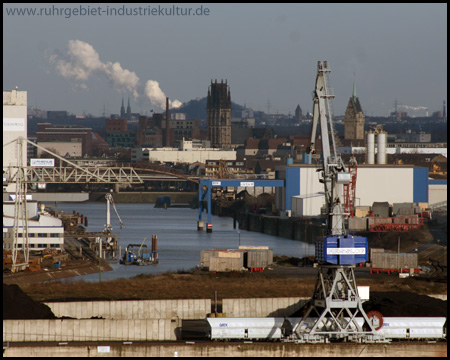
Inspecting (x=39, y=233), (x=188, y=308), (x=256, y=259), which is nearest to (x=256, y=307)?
(x=188, y=308)

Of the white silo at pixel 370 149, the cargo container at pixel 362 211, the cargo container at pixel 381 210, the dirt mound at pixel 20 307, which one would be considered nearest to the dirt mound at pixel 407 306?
the dirt mound at pixel 20 307

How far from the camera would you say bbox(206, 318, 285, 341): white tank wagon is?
31.4 metres

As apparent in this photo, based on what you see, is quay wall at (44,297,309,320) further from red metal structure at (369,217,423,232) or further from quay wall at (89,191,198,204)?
quay wall at (89,191,198,204)

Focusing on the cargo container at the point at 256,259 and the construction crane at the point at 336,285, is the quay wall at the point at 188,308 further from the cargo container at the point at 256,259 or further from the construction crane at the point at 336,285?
the cargo container at the point at 256,259

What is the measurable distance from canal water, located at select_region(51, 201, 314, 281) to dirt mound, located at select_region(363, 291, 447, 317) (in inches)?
716

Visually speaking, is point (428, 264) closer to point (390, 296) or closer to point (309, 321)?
point (390, 296)

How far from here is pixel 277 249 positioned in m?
67.8

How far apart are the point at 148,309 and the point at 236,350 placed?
18.2ft

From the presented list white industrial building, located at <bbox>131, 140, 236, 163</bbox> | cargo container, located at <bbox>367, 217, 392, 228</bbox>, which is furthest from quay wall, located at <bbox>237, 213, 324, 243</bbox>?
white industrial building, located at <bbox>131, 140, 236, 163</bbox>

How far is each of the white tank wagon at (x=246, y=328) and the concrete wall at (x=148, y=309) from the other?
137 inches

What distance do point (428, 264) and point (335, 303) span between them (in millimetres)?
23958

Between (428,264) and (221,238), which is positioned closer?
(428,264)

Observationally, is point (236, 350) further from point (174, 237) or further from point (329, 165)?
point (174, 237)

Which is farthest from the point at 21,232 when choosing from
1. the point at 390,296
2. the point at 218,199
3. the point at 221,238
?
the point at 218,199
